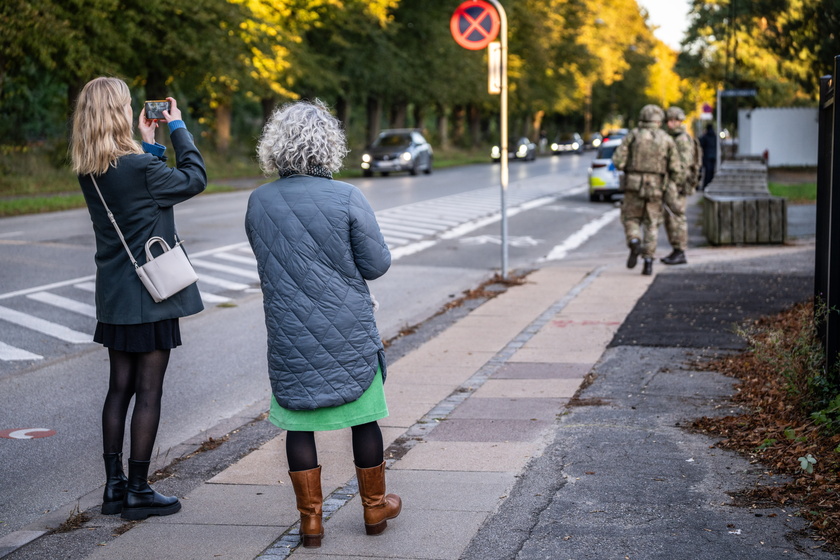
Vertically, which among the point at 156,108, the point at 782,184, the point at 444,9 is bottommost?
the point at 782,184

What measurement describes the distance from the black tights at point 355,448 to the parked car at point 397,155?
3456 cm

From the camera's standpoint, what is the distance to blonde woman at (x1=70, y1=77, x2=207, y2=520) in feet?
15.4

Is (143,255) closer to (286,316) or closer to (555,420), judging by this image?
(286,316)

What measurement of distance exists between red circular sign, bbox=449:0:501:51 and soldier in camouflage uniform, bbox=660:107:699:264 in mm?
2333

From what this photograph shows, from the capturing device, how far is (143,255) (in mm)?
4789

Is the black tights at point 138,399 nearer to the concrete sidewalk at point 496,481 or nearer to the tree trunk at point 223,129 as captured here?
the concrete sidewalk at point 496,481

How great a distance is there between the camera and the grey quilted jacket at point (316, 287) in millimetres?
4203

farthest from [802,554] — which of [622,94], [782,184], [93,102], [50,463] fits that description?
[622,94]

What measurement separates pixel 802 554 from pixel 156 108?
123 inches

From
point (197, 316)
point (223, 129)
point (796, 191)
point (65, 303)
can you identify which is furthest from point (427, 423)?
point (223, 129)

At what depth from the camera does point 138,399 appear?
16.2 feet

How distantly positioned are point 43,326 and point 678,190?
707 cm

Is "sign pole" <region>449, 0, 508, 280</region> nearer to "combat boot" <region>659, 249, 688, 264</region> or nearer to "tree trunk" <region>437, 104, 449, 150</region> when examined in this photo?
"combat boot" <region>659, 249, 688, 264</region>

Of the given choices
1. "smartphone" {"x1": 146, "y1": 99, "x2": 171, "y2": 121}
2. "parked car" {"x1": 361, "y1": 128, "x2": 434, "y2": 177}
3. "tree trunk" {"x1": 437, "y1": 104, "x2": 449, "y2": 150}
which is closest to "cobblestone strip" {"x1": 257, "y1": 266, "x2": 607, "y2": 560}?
"smartphone" {"x1": 146, "y1": 99, "x2": 171, "y2": 121}
